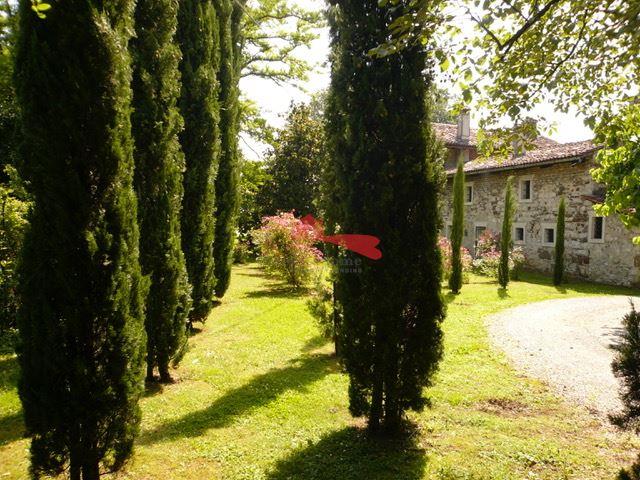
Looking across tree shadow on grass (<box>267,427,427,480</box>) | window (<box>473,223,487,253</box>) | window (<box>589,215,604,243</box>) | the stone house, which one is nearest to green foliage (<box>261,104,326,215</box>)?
the stone house

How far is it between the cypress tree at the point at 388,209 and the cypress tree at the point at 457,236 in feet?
36.0

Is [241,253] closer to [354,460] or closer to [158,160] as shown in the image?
[158,160]

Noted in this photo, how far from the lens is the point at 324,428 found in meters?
4.93

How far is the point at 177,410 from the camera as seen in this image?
539 centimetres

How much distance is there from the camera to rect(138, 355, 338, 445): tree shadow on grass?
15.8 feet

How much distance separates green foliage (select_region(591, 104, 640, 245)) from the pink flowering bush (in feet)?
28.8

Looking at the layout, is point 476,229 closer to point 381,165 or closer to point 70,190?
point 381,165

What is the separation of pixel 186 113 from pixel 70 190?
4.88 m

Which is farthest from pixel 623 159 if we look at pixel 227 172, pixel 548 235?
pixel 548 235

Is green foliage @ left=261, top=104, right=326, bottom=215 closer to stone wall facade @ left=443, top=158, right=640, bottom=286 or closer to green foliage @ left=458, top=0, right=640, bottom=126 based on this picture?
stone wall facade @ left=443, top=158, right=640, bottom=286

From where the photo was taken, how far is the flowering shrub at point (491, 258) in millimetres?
19453

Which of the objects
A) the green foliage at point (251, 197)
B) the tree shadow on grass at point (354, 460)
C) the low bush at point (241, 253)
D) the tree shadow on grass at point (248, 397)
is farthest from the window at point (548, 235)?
the tree shadow on grass at point (354, 460)

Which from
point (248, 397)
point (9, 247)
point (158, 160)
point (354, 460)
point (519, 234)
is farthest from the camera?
point (519, 234)

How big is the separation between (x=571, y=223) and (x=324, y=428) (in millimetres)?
19402
